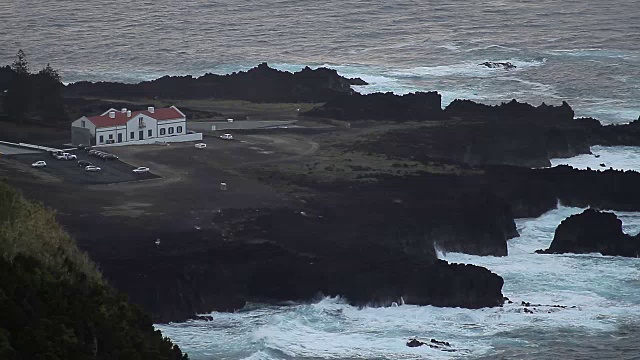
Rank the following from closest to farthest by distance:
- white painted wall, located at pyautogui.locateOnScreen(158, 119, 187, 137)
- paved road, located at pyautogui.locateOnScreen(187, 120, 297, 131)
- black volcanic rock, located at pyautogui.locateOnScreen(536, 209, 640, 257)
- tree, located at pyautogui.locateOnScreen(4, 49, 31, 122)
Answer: black volcanic rock, located at pyautogui.locateOnScreen(536, 209, 640, 257), white painted wall, located at pyautogui.locateOnScreen(158, 119, 187, 137), paved road, located at pyautogui.locateOnScreen(187, 120, 297, 131), tree, located at pyautogui.locateOnScreen(4, 49, 31, 122)

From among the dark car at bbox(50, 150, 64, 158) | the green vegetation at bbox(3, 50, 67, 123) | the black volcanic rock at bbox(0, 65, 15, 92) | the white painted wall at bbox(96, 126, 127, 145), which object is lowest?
the dark car at bbox(50, 150, 64, 158)

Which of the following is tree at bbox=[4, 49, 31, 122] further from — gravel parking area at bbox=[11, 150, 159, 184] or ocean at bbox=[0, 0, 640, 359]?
ocean at bbox=[0, 0, 640, 359]

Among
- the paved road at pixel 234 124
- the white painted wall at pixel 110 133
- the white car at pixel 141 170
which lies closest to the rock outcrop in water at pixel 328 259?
the white car at pixel 141 170

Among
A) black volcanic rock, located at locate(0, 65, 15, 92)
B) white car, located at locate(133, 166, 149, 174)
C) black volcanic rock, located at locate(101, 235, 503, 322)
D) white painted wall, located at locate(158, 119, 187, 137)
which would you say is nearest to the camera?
black volcanic rock, located at locate(101, 235, 503, 322)

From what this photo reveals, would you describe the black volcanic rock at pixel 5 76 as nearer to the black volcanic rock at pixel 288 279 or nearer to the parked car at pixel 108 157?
the parked car at pixel 108 157

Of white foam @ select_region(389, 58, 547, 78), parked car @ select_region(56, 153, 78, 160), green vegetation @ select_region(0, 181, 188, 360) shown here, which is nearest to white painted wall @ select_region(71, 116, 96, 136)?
parked car @ select_region(56, 153, 78, 160)

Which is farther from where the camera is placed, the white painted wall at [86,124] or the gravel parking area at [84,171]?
the white painted wall at [86,124]

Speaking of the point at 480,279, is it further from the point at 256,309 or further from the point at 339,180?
the point at 339,180

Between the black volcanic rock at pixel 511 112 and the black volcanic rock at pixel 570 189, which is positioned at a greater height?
the black volcanic rock at pixel 511 112
